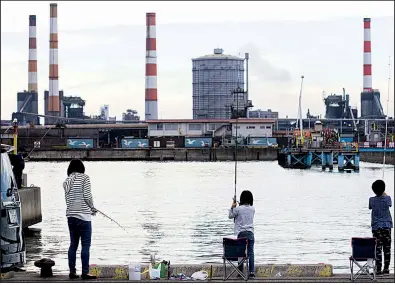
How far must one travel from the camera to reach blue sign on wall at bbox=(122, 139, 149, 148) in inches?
5074

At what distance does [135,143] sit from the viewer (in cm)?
12988

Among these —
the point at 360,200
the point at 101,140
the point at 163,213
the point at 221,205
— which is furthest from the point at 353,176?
the point at 101,140

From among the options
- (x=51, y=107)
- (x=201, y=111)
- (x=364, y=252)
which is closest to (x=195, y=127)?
(x=51, y=107)

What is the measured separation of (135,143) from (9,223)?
11600cm

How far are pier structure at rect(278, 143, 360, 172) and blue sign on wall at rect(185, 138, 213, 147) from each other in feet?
73.7

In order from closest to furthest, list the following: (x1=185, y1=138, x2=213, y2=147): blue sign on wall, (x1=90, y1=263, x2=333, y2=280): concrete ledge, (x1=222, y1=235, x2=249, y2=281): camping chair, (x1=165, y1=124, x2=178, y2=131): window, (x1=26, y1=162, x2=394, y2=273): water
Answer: (x1=222, y1=235, x2=249, y2=281): camping chair < (x1=90, y1=263, x2=333, y2=280): concrete ledge < (x1=26, y1=162, x2=394, y2=273): water < (x1=185, y1=138, x2=213, y2=147): blue sign on wall < (x1=165, y1=124, x2=178, y2=131): window

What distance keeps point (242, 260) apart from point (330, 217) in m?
25.5

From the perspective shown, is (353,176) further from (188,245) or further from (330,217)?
(188,245)

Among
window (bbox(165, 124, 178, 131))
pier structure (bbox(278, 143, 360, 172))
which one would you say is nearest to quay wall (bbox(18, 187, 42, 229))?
pier structure (bbox(278, 143, 360, 172))

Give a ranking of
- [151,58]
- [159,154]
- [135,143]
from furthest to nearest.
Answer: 1. [151,58]
2. [135,143]
3. [159,154]

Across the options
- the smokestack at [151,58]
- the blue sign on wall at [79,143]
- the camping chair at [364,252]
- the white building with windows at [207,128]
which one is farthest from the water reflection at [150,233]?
the smokestack at [151,58]

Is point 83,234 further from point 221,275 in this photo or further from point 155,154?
point 155,154

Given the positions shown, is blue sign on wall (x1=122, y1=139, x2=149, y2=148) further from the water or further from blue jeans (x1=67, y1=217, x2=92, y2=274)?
blue jeans (x1=67, y1=217, x2=92, y2=274)

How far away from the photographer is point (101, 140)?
141750 mm
